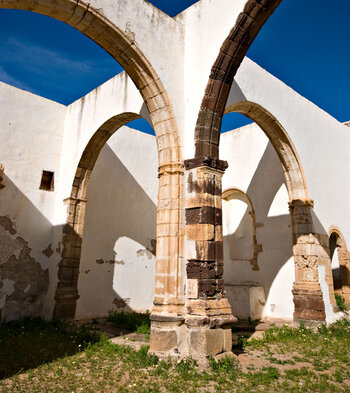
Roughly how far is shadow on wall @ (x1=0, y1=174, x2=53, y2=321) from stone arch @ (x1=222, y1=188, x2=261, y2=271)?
198 inches

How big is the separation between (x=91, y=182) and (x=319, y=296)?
5.55m

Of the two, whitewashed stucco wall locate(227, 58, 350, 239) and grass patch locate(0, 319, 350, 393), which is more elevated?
whitewashed stucco wall locate(227, 58, 350, 239)

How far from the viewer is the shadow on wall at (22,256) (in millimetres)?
6418

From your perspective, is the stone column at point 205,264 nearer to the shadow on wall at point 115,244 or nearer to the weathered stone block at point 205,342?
the weathered stone block at point 205,342

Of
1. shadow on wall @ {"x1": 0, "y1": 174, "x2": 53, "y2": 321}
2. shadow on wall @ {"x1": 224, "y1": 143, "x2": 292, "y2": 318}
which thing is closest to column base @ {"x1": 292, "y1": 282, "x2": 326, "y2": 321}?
shadow on wall @ {"x1": 224, "y1": 143, "x2": 292, "y2": 318}

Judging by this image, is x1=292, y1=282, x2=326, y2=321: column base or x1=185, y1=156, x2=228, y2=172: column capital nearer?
x1=185, y1=156, x2=228, y2=172: column capital

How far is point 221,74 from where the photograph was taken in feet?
15.4

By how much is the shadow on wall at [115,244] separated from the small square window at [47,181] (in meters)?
0.88

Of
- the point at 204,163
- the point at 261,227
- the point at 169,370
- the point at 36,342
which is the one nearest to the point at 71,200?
the point at 36,342

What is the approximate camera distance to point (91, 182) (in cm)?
799

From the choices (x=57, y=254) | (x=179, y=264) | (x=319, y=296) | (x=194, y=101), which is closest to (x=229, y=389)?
(x=179, y=264)

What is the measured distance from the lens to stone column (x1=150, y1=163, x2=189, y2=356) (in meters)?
4.02

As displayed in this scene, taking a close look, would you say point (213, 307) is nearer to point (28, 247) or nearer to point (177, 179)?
point (177, 179)

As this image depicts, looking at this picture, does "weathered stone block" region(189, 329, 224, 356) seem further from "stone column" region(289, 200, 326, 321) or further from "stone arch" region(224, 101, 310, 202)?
"stone arch" region(224, 101, 310, 202)
